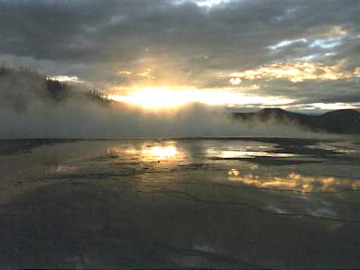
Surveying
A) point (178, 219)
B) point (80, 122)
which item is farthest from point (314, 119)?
point (178, 219)

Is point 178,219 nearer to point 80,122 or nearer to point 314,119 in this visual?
point 80,122

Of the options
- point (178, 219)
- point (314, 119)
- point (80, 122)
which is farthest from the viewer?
point (314, 119)

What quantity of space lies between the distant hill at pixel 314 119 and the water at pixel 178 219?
4296 inches

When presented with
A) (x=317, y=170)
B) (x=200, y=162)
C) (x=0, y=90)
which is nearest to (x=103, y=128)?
(x=0, y=90)

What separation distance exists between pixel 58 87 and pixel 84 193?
301 ft

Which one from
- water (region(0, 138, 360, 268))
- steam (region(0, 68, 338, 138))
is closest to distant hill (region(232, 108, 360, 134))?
steam (region(0, 68, 338, 138))

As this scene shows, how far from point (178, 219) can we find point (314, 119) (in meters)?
138

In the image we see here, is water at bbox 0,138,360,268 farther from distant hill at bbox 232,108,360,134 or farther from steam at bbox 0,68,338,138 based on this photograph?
distant hill at bbox 232,108,360,134

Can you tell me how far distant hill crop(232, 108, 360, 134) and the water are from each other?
109124 millimetres

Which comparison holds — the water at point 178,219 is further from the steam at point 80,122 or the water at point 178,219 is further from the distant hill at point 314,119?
the distant hill at point 314,119

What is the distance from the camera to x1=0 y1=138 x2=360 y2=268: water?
5.32 metres

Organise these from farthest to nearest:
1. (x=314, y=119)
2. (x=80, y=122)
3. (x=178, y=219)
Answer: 1. (x=314, y=119)
2. (x=80, y=122)
3. (x=178, y=219)

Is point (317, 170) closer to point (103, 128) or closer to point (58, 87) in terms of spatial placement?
point (103, 128)

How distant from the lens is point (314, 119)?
135m
